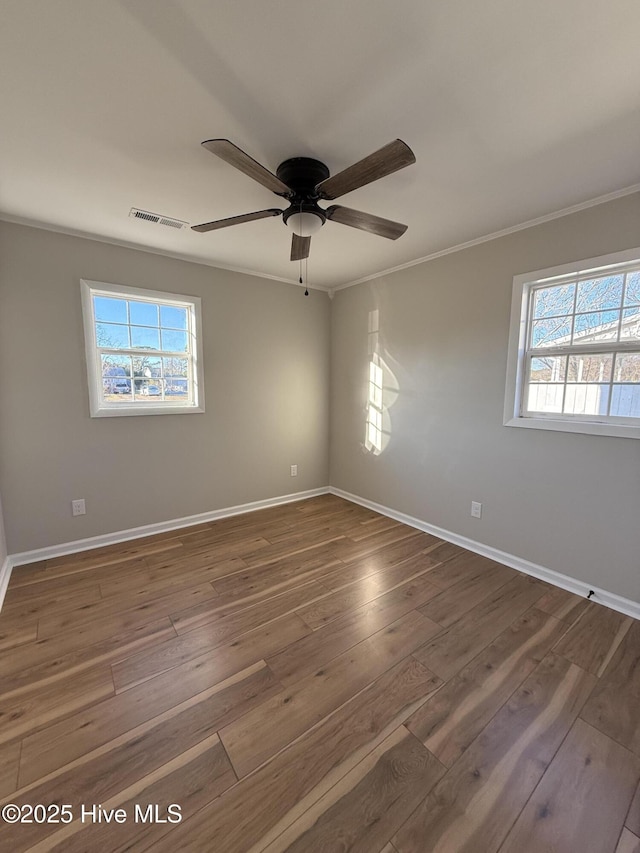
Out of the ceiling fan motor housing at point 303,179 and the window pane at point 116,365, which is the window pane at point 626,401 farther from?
the window pane at point 116,365

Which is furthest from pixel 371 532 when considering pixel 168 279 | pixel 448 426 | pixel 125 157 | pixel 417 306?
pixel 125 157

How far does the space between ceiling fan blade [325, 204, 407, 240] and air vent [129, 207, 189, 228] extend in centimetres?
129

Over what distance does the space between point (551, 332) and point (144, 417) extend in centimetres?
342

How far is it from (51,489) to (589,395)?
411 cm

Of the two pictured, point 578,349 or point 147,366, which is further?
point 147,366

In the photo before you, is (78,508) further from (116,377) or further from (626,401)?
(626,401)

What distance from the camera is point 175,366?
3357 millimetres

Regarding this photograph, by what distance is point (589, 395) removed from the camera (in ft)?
7.86

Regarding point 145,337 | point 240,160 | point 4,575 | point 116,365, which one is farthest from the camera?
point 145,337

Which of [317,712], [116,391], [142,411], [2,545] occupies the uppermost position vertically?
[116,391]

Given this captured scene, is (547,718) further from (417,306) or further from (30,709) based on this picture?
(417,306)

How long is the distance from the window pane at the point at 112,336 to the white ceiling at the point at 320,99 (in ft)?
2.94

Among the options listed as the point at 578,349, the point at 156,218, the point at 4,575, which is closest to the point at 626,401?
the point at 578,349

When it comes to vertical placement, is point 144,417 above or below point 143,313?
below
